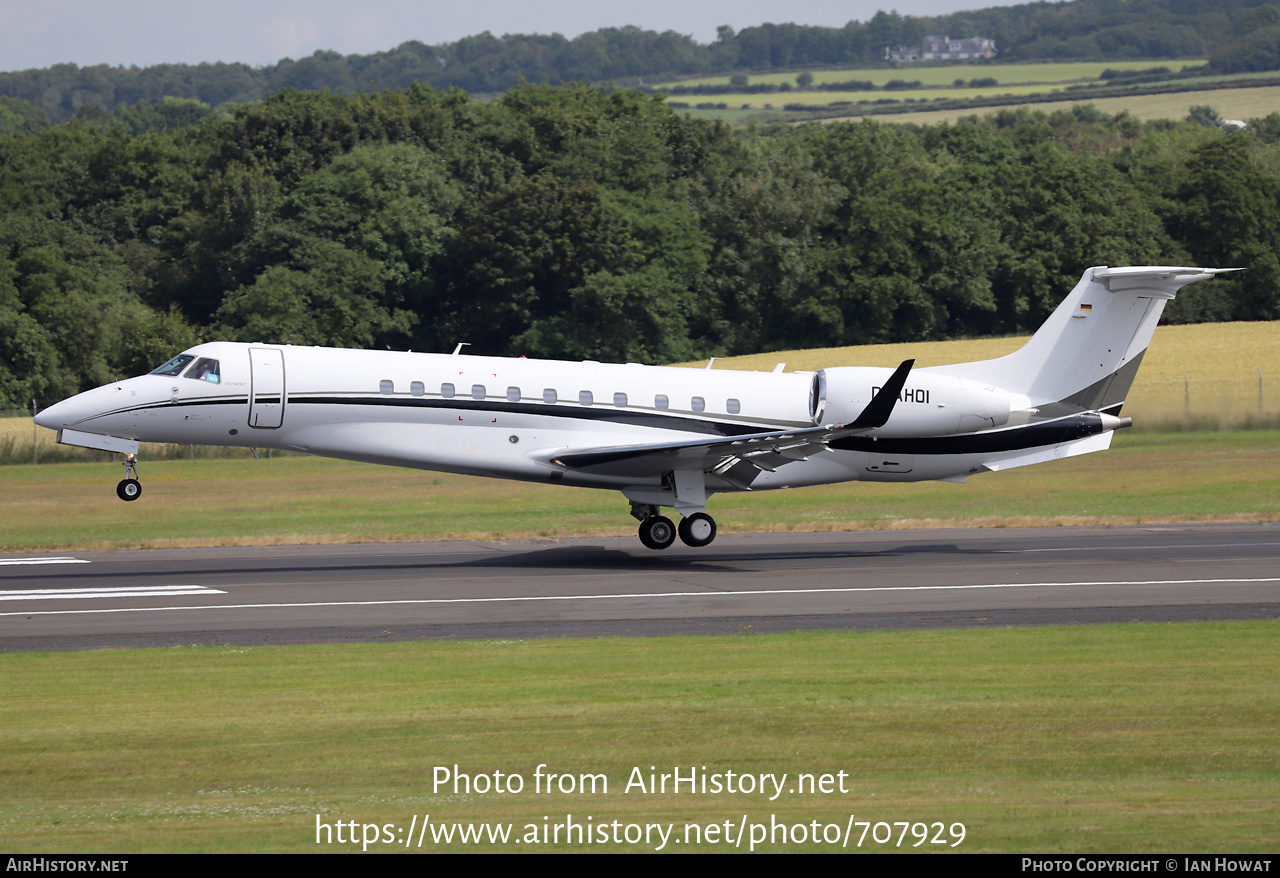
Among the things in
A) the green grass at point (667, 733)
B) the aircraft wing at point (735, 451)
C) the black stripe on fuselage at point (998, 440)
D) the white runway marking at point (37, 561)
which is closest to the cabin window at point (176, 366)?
the white runway marking at point (37, 561)

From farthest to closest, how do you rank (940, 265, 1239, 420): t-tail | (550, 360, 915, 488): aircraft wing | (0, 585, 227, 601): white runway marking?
(940, 265, 1239, 420): t-tail
(550, 360, 915, 488): aircraft wing
(0, 585, 227, 601): white runway marking

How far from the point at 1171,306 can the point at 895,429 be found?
62.4 metres

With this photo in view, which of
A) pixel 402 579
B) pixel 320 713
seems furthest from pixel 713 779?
pixel 402 579

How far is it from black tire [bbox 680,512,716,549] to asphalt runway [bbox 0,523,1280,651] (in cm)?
37

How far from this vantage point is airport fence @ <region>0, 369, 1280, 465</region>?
48.8m

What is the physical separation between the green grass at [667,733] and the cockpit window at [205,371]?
8.14 m

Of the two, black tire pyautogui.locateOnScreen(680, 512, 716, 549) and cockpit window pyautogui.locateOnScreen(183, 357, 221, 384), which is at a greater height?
cockpit window pyautogui.locateOnScreen(183, 357, 221, 384)

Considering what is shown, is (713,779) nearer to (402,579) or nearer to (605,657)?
(605,657)

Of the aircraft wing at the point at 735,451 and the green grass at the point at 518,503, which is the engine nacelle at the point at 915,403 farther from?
the green grass at the point at 518,503

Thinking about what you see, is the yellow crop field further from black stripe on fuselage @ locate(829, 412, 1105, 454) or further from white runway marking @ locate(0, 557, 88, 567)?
white runway marking @ locate(0, 557, 88, 567)

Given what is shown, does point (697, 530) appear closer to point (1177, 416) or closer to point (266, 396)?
point (266, 396)

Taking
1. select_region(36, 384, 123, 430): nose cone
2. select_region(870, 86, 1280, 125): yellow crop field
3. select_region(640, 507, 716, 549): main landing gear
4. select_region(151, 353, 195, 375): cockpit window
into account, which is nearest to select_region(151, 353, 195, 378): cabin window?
select_region(151, 353, 195, 375): cockpit window

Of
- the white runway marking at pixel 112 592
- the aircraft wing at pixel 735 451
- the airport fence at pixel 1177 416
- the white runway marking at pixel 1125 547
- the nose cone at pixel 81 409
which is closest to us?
the white runway marking at pixel 112 592

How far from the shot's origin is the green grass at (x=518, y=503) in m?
30.6
